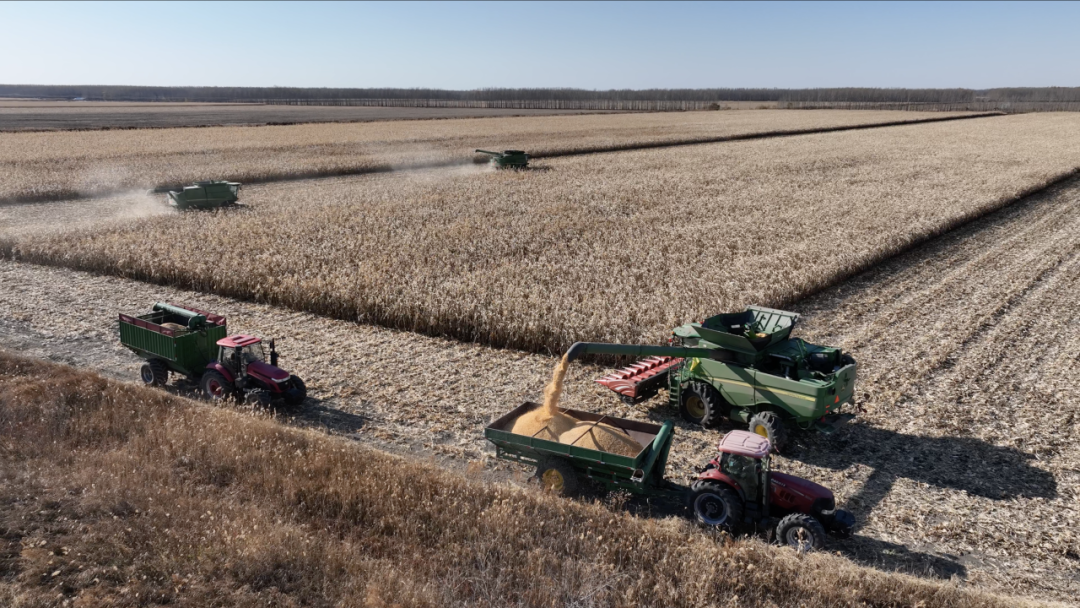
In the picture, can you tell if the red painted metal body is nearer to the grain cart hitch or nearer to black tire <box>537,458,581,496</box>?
black tire <box>537,458,581,496</box>

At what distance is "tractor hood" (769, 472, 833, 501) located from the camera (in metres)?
7.58

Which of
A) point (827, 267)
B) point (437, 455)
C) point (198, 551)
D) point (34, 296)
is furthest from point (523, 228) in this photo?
point (198, 551)

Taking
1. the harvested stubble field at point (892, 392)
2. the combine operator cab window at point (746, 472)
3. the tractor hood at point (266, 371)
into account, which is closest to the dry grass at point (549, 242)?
the harvested stubble field at point (892, 392)

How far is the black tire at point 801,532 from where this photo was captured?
7.15 m

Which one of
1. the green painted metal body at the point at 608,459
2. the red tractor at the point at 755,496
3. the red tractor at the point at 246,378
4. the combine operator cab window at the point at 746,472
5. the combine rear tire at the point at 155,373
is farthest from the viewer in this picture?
the combine rear tire at the point at 155,373

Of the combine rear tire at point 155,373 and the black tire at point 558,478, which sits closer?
the black tire at point 558,478

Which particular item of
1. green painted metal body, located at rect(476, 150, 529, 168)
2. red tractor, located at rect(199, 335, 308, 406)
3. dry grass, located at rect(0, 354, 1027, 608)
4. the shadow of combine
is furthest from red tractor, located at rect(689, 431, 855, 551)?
green painted metal body, located at rect(476, 150, 529, 168)

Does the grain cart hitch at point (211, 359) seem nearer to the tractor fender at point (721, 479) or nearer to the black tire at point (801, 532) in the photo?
the tractor fender at point (721, 479)

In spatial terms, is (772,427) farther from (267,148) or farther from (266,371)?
(267,148)

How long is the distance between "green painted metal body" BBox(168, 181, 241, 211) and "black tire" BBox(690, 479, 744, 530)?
969 inches

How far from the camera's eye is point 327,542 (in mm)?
6887

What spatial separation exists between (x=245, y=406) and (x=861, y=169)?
35.5 metres

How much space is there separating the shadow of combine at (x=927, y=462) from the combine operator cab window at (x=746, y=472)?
141 centimetres

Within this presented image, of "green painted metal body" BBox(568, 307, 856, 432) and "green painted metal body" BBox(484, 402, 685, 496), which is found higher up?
"green painted metal body" BBox(568, 307, 856, 432)
